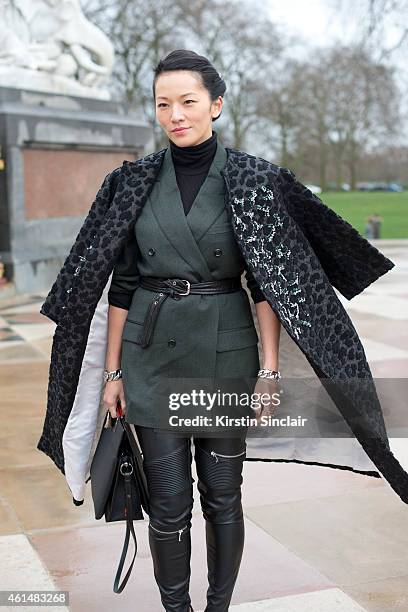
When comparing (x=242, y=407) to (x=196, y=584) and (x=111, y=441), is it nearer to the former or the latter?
(x=111, y=441)

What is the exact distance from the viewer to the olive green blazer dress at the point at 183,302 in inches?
114

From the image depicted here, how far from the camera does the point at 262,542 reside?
3.99m

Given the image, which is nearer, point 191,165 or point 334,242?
point 191,165

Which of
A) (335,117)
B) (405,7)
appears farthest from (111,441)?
(335,117)

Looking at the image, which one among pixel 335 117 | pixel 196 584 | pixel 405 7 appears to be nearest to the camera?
pixel 196 584

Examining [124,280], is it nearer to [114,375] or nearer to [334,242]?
[114,375]

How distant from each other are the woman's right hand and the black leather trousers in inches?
4.7

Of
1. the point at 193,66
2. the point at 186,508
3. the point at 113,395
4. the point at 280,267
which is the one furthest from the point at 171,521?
the point at 193,66

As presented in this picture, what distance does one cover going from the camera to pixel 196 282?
2.92 meters

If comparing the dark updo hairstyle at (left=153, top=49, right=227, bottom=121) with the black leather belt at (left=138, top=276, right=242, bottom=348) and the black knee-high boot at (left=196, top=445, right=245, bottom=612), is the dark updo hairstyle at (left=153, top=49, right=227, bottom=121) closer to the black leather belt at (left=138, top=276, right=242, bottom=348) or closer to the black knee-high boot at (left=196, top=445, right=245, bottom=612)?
the black leather belt at (left=138, top=276, right=242, bottom=348)

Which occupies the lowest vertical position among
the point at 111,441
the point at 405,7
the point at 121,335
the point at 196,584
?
the point at 196,584

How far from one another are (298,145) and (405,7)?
Answer: 3688cm

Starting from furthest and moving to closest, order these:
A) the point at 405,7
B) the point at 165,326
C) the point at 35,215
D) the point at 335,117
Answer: the point at 335,117 < the point at 405,7 < the point at 35,215 < the point at 165,326

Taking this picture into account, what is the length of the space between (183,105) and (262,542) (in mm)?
2000
